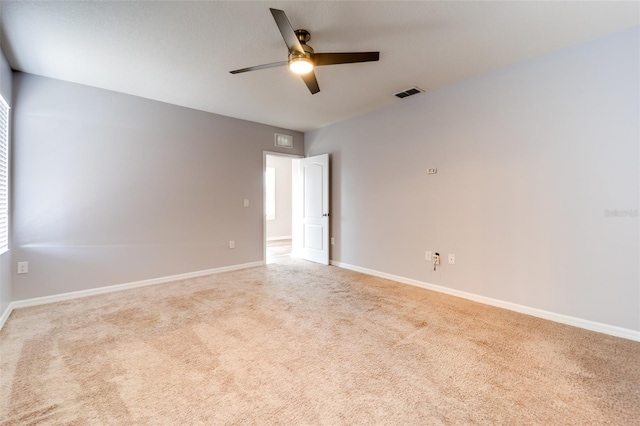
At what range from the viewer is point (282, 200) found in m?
8.41

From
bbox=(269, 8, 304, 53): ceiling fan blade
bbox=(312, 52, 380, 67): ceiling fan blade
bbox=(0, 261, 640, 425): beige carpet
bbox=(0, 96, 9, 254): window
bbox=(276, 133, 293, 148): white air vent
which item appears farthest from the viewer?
bbox=(276, 133, 293, 148): white air vent

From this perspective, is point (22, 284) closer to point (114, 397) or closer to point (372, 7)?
point (114, 397)

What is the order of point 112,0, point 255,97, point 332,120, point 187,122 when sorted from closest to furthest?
point 112,0 < point 255,97 < point 187,122 < point 332,120

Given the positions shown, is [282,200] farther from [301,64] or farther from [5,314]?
[301,64]

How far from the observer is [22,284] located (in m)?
3.03

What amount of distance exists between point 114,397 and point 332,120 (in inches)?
171

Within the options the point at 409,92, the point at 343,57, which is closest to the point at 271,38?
the point at 343,57

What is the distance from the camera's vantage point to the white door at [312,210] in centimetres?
502

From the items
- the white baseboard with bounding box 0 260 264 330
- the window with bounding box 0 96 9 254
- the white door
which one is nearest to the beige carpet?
the white baseboard with bounding box 0 260 264 330

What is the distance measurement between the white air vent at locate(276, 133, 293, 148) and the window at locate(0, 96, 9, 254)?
337 cm

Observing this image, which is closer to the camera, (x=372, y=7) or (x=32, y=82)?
(x=372, y=7)

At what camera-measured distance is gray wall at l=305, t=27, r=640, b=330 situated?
234cm

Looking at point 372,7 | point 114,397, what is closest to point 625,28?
point 372,7

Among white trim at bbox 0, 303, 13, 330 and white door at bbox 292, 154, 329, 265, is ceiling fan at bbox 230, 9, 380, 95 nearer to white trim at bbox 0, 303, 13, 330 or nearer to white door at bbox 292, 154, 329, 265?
white door at bbox 292, 154, 329, 265
